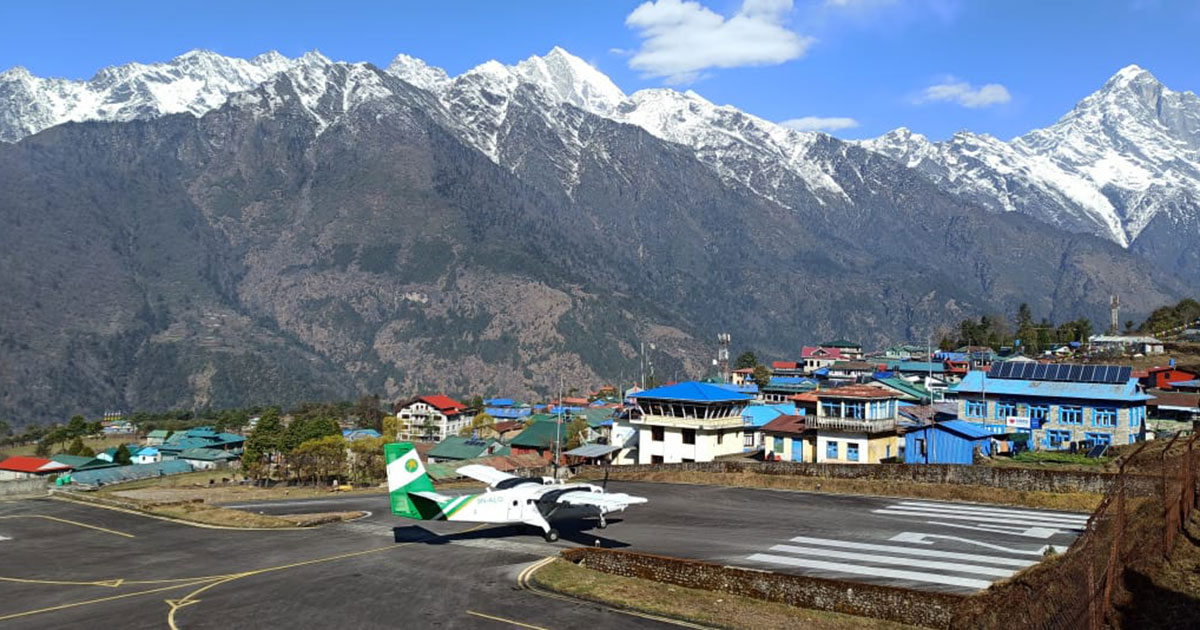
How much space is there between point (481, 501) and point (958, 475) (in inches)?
1268

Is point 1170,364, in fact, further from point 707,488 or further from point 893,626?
point 893,626

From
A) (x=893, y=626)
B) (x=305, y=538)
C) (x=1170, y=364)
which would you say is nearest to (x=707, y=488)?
(x=305, y=538)

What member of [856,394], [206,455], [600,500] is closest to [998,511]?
[856,394]

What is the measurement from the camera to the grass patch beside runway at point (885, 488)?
50.2m

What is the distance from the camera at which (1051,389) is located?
267ft

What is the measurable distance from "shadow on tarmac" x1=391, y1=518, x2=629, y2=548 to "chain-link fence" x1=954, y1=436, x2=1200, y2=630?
1898 centimetres

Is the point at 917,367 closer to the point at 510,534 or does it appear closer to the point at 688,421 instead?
the point at 688,421

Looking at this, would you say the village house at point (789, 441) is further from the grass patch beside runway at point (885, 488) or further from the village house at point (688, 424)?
the grass patch beside runway at point (885, 488)

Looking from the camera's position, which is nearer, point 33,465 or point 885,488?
point 885,488

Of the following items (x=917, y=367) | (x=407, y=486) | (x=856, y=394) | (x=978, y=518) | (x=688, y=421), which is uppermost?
(x=917, y=367)

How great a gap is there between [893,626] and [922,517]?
21.3m

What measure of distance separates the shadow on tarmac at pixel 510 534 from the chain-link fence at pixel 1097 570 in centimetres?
1898

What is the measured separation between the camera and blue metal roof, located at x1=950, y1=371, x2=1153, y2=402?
76812 mm

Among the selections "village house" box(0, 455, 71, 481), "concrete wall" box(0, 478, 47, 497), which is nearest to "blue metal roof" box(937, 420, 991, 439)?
"concrete wall" box(0, 478, 47, 497)
